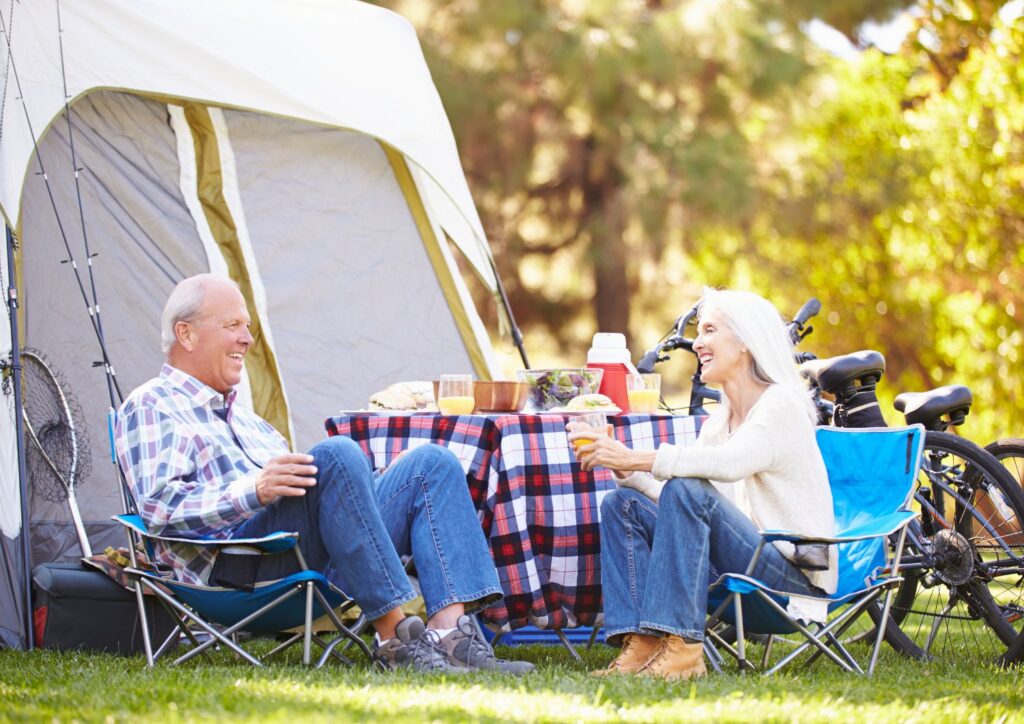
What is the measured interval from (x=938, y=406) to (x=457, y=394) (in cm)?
143

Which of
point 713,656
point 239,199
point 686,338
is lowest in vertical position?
point 713,656

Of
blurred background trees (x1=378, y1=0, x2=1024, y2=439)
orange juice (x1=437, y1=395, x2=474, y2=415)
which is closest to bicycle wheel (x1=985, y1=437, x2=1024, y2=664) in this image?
orange juice (x1=437, y1=395, x2=474, y2=415)

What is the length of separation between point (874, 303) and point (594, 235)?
3.20m

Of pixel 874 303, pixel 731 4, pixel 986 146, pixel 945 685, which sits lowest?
pixel 945 685

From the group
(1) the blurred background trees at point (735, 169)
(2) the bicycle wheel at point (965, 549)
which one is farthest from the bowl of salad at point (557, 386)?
(1) the blurred background trees at point (735, 169)

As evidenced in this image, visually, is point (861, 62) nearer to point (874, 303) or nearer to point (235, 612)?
point (874, 303)

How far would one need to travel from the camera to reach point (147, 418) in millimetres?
3303

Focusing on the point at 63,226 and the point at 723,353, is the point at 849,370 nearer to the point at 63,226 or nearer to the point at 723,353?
the point at 723,353

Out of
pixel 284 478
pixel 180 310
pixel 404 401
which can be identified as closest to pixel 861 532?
pixel 404 401

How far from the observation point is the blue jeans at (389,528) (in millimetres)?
3148

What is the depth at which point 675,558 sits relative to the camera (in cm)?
311

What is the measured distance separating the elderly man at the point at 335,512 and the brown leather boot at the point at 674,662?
0.29m

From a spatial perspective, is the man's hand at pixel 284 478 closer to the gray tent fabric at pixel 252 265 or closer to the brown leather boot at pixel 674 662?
the brown leather boot at pixel 674 662

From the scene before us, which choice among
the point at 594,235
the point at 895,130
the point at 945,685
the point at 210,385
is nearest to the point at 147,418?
the point at 210,385
